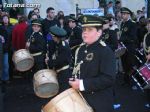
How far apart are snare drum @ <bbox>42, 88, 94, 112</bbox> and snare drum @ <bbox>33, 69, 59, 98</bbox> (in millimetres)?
2417

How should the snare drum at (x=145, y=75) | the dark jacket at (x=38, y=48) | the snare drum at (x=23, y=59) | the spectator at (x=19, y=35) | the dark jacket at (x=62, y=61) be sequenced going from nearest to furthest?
the dark jacket at (x=62, y=61), the snare drum at (x=145, y=75), the snare drum at (x=23, y=59), the dark jacket at (x=38, y=48), the spectator at (x=19, y=35)

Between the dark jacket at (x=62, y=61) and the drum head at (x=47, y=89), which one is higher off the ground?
the dark jacket at (x=62, y=61)

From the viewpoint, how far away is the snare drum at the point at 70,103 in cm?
428

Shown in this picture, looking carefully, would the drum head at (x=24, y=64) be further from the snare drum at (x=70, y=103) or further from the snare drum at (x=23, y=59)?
the snare drum at (x=70, y=103)

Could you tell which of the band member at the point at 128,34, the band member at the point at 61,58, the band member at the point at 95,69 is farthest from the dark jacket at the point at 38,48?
the band member at the point at 95,69

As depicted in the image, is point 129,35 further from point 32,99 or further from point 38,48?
point 32,99

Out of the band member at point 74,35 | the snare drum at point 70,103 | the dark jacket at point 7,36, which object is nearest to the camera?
the snare drum at point 70,103

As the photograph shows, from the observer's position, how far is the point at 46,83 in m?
6.84

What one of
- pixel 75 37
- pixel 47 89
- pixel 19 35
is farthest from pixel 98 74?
pixel 19 35

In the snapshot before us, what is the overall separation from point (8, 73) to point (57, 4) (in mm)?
7346

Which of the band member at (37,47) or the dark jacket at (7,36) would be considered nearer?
the band member at (37,47)

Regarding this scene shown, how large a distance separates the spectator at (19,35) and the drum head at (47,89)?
4664mm

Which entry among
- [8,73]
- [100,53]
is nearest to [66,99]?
[100,53]

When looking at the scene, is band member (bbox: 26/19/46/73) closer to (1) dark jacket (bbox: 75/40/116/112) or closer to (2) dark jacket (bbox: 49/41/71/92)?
(2) dark jacket (bbox: 49/41/71/92)
